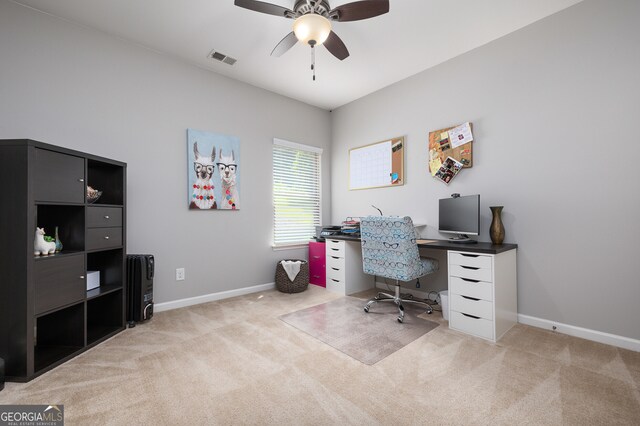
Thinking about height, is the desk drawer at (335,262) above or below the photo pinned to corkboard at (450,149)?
below

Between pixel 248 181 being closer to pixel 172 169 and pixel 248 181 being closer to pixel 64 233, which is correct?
→ pixel 172 169

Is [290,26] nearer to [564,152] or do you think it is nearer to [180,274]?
[564,152]

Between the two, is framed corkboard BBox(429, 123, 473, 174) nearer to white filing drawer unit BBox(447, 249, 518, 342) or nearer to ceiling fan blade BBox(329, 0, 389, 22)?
white filing drawer unit BBox(447, 249, 518, 342)

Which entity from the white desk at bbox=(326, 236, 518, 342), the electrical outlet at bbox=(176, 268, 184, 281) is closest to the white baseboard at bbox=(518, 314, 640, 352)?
the white desk at bbox=(326, 236, 518, 342)

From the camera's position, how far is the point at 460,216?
2807 millimetres

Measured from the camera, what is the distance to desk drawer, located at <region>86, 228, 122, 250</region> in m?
2.13

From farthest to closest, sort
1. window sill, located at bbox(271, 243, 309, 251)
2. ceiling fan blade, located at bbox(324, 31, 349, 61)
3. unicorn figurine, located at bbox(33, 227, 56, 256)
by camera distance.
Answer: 1. window sill, located at bbox(271, 243, 309, 251)
2. ceiling fan blade, located at bbox(324, 31, 349, 61)
3. unicorn figurine, located at bbox(33, 227, 56, 256)

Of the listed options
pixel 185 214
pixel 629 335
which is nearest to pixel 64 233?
pixel 185 214

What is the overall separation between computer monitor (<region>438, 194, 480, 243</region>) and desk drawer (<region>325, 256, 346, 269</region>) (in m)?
1.22

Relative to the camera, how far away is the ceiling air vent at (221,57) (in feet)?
9.68

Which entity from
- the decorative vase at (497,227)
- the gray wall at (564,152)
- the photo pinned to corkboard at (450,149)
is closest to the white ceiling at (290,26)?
the gray wall at (564,152)

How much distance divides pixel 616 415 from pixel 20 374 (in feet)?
10.7

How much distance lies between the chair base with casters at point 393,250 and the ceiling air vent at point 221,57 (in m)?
2.27

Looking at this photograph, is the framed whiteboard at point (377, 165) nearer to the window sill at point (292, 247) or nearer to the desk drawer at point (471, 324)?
the window sill at point (292, 247)
